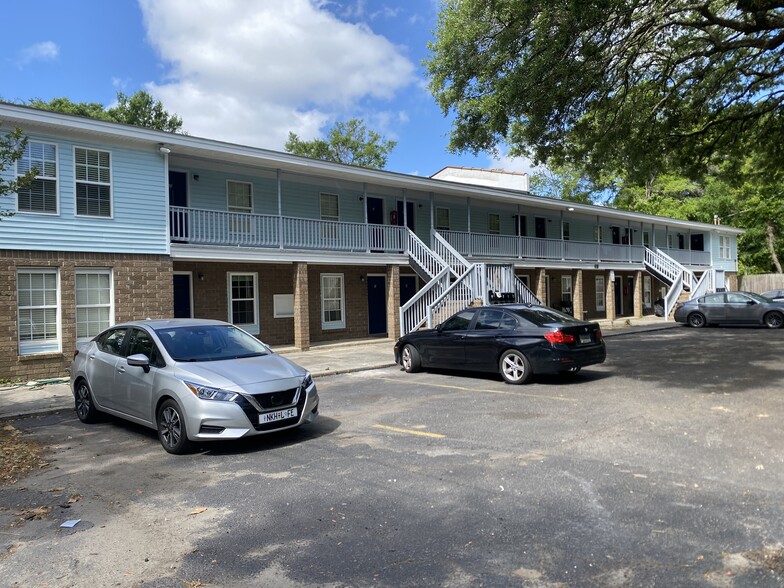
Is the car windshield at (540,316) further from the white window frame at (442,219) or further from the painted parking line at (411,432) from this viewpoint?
the white window frame at (442,219)

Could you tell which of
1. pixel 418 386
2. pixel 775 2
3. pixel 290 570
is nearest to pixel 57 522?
pixel 290 570

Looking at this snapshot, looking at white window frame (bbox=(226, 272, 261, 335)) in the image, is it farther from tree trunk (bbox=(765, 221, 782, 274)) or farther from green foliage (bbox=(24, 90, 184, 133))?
tree trunk (bbox=(765, 221, 782, 274))

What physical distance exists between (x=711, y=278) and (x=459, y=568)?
31.6m

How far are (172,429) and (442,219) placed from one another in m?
18.6

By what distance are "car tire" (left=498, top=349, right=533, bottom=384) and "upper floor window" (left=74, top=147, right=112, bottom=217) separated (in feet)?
32.1

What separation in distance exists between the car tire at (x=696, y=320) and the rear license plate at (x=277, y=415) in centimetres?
2141

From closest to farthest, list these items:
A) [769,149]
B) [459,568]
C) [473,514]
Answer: [459,568]
[473,514]
[769,149]

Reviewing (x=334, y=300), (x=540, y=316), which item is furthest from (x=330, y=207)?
(x=540, y=316)

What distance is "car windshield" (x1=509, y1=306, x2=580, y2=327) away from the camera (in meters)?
10.7

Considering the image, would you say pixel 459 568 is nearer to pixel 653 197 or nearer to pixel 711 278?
pixel 711 278

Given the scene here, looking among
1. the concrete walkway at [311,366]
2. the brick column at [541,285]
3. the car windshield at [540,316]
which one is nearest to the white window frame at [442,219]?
the brick column at [541,285]

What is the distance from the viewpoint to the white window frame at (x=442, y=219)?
24.0m

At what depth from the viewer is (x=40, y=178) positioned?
1309 centimetres

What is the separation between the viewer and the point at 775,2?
10352 millimetres
